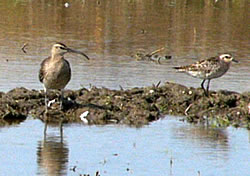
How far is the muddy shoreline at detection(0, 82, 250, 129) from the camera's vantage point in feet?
45.7

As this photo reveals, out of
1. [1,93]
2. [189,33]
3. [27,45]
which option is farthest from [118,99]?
[189,33]

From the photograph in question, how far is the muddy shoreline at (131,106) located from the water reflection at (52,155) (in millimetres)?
1183

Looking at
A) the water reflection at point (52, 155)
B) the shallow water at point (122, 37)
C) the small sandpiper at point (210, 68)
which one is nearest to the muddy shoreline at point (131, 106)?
the small sandpiper at point (210, 68)

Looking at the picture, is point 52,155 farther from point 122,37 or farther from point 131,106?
point 122,37

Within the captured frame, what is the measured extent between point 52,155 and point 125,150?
38.6 inches

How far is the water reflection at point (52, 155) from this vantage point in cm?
1094

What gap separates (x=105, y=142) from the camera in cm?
1248

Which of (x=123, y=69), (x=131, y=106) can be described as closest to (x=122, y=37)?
(x=123, y=69)

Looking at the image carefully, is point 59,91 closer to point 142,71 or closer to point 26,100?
point 26,100

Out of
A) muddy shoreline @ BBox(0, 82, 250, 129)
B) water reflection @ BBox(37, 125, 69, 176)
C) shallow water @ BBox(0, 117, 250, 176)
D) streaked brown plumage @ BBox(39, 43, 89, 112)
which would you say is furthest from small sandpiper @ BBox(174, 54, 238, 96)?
water reflection @ BBox(37, 125, 69, 176)

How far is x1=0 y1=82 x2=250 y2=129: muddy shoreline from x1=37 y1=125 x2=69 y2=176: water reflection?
118 centimetres

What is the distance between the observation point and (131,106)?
47.0 ft

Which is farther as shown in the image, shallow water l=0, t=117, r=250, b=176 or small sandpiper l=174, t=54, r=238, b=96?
small sandpiper l=174, t=54, r=238, b=96

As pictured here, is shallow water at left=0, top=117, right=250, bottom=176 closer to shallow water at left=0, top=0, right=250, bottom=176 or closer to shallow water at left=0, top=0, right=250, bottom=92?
shallow water at left=0, top=0, right=250, bottom=176
